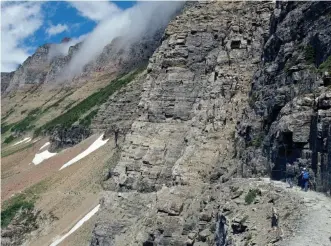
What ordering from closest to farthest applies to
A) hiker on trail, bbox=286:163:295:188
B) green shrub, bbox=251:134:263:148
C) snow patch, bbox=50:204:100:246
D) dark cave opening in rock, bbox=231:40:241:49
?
1. hiker on trail, bbox=286:163:295:188
2. green shrub, bbox=251:134:263:148
3. dark cave opening in rock, bbox=231:40:241:49
4. snow patch, bbox=50:204:100:246

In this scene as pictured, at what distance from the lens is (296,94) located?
61.1ft

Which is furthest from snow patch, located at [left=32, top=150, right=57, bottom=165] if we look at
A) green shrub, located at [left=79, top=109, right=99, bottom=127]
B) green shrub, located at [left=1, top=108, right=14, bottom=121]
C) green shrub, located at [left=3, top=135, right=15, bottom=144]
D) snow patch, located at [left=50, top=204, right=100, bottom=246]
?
green shrub, located at [left=1, top=108, right=14, bottom=121]

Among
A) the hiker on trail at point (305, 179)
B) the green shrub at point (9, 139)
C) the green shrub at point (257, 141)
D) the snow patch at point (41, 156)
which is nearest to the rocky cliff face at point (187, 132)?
the green shrub at point (257, 141)

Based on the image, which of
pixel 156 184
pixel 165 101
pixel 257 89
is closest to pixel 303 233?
pixel 257 89

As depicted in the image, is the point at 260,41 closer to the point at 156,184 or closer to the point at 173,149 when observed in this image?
the point at 173,149

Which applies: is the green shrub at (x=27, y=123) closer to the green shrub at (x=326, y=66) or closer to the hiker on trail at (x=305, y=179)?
the green shrub at (x=326, y=66)

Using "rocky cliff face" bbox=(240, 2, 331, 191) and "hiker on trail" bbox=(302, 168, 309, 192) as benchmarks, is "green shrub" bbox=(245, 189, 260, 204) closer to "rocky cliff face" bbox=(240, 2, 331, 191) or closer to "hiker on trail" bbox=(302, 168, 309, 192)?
"rocky cliff face" bbox=(240, 2, 331, 191)

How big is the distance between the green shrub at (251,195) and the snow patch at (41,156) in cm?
5238

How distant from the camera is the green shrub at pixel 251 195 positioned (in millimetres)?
16906

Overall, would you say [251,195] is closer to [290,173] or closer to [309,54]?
[290,173]

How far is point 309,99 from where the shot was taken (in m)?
17.2

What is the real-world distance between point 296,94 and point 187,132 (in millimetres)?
10469

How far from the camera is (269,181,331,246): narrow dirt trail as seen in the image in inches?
512

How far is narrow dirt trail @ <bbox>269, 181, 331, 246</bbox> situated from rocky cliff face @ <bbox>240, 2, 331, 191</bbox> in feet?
2.73
